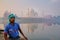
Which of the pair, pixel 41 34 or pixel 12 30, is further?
pixel 41 34

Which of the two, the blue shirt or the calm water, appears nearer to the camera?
the blue shirt

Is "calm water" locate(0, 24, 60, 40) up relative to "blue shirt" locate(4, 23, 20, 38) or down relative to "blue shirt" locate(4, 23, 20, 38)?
down

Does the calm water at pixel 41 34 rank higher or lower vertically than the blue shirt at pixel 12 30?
lower

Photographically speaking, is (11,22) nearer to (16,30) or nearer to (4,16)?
(16,30)

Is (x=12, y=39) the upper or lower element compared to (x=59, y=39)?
upper

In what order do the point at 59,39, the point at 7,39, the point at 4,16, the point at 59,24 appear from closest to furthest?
the point at 7,39, the point at 59,39, the point at 4,16, the point at 59,24

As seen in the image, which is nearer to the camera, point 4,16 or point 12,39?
point 12,39

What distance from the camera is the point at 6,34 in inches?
119

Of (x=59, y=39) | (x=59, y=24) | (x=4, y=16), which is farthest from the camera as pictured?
(x=59, y=24)

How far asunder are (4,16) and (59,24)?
29.8ft

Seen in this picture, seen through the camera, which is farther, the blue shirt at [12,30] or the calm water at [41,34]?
the calm water at [41,34]

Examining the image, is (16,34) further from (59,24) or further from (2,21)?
(59,24)

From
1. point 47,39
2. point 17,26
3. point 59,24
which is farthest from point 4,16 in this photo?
point 17,26

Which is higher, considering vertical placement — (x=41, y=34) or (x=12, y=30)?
(x=12, y=30)
